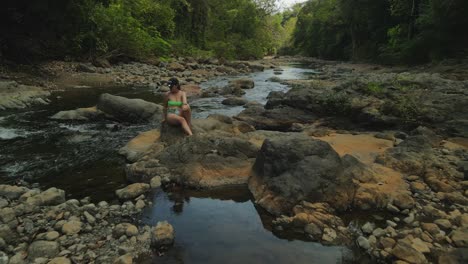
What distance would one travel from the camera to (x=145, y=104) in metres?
11.3

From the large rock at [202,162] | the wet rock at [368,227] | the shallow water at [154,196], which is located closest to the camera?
the shallow water at [154,196]

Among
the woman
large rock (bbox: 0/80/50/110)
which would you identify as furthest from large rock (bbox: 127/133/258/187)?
large rock (bbox: 0/80/50/110)

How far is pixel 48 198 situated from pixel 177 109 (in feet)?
11.4

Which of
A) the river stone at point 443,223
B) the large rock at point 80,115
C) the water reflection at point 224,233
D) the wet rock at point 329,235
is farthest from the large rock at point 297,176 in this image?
the large rock at point 80,115

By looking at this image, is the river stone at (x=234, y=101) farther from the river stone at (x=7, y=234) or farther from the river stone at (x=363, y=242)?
the river stone at (x=7, y=234)

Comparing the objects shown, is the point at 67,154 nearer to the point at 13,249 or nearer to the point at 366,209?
the point at 13,249

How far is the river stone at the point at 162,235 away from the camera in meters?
4.33

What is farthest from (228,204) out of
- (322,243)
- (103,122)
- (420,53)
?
(420,53)

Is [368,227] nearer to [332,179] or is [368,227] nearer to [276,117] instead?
[332,179]

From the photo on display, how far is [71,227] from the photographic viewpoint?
4.51m

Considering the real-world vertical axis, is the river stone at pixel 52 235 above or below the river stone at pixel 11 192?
below

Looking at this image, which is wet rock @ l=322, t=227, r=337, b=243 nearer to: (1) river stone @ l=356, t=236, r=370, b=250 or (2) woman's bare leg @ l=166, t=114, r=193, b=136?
(1) river stone @ l=356, t=236, r=370, b=250

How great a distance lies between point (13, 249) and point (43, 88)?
12567 millimetres

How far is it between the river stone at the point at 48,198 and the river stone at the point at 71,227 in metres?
0.84
